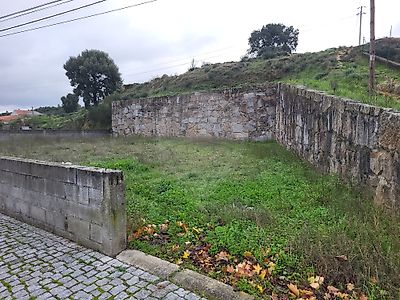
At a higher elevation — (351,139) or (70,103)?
(70,103)

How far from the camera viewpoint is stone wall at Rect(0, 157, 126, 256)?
3.78 m

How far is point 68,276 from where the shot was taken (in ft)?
11.0

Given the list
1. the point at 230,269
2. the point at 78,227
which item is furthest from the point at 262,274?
the point at 78,227

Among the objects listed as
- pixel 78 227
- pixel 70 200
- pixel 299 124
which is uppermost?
pixel 299 124

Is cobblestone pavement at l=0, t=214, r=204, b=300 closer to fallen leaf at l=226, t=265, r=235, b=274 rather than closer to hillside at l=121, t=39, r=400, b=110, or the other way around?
fallen leaf at l=226, t=265, r=235, b=274

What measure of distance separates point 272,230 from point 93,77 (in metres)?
30.8

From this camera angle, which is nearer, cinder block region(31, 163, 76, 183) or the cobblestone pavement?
the cobblestone pavement

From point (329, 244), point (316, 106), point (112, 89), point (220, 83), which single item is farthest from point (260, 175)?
point (112, 89)

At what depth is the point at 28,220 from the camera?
201 inches

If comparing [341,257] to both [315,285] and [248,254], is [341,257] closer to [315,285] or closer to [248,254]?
[315,285]


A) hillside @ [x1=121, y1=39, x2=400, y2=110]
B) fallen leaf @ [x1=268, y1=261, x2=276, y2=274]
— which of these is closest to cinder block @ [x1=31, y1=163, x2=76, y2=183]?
fallen leaf @ [x1=268, y1=261, x2=276, y2=274]

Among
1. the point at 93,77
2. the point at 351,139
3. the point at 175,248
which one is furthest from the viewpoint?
the point at 93,77

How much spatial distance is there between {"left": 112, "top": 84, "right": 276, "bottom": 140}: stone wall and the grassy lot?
591 centimetres

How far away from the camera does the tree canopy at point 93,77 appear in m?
31.3
